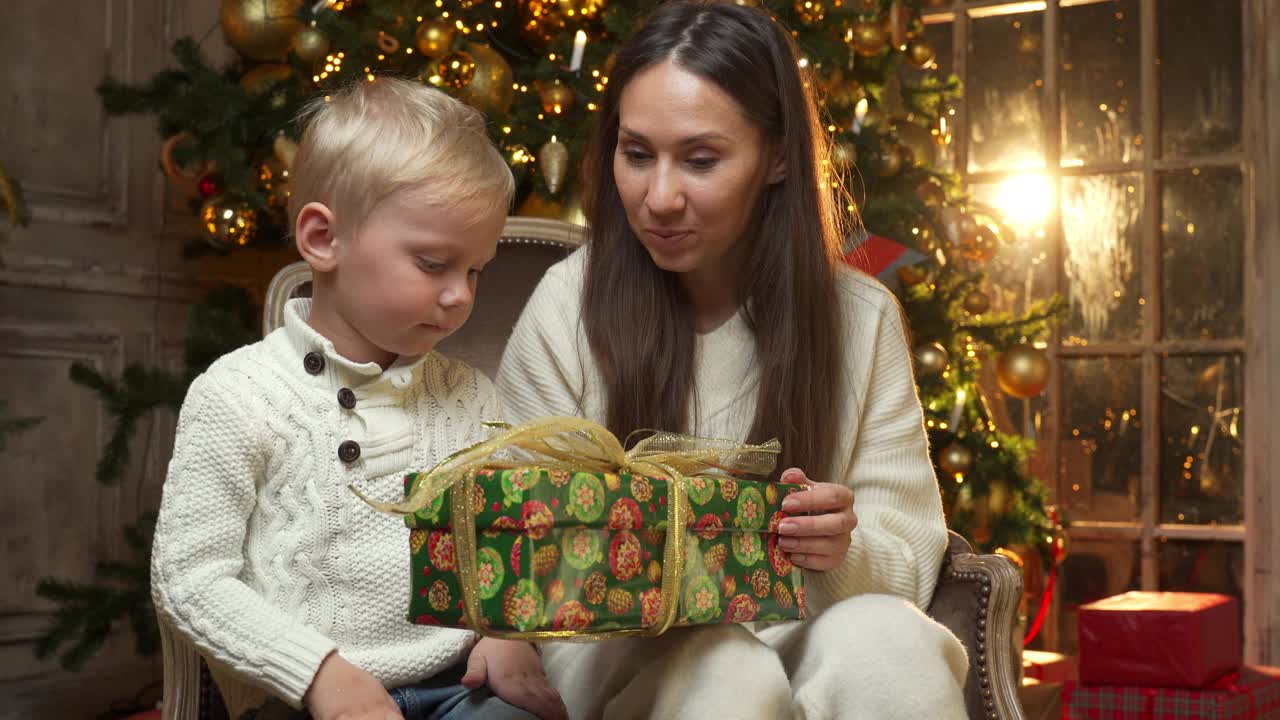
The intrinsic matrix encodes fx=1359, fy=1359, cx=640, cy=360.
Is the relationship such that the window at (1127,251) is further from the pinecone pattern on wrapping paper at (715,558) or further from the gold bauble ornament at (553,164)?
the pinecone pattern on wrapping paper at (715,558)

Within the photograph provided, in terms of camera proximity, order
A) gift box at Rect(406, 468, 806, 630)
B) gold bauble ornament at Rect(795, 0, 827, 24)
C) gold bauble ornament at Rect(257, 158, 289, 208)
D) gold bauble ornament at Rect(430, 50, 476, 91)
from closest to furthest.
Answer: gift box at Rect(406, 468, 806, 630) → gold bauble ornament at Rect(430, 50, 476, 91) → gold bauble ornament at Rect(257, 158, 289, 208) → gold bauble ornament at Rect(795, 0, 827, 24)

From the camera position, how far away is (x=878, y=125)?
3.21m

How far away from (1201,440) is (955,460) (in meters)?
1.11

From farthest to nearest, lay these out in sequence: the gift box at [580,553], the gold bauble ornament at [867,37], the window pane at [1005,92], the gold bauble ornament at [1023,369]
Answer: the window pane at [1005,92] → the gold bauble ornament at [1023,369] → the gold bauble ornament at [867,37] → the gift box at [580,553]

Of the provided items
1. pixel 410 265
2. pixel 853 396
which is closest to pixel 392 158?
pixel 410 265

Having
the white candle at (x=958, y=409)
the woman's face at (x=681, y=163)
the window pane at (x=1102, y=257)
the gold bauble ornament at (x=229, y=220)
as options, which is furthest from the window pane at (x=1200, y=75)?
the woman's face at (x=681, y=163)

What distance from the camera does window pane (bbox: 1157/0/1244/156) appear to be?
4.00 metres

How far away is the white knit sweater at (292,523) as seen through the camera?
131cm

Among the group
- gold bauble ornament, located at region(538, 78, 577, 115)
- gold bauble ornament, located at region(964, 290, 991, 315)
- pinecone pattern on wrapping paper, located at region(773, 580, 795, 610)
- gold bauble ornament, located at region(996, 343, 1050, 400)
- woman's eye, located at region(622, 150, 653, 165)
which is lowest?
pinecone pattern on wrapping paper, located at region(773, 580, 795, 610)

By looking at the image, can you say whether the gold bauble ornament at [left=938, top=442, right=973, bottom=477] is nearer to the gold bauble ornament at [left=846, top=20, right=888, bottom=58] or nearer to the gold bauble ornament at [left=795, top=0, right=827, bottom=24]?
the gold bauble ornament at [left=846, top=20, right=888, bottom=58]

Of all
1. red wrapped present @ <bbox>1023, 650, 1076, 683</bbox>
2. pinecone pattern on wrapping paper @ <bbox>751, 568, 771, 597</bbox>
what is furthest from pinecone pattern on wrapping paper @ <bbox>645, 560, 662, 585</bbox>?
red wrapped present @ <bbox>1023, 650, 1076, 683</bbox>

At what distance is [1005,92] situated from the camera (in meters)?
4.31

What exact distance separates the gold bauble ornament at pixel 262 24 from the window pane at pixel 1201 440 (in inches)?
106

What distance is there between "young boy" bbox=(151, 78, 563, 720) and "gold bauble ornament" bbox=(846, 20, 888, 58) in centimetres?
198
